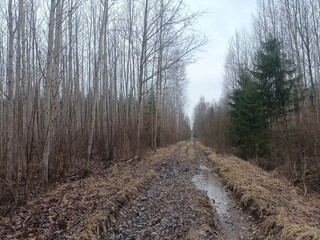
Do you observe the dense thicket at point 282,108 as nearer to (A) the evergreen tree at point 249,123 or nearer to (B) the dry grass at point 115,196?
(A) the evergreen tree at point 249,123

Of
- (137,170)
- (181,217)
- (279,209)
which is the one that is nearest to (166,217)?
(181,217)

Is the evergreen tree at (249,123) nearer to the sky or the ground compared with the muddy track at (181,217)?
nearer to the sky

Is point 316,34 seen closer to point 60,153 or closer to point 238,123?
point 238,123

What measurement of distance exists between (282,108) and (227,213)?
12.2m

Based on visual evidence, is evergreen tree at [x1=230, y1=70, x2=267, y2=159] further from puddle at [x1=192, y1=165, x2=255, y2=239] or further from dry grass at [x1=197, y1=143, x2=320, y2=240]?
dry grass at [x1=197, y1=143, x2=320, y2=240]

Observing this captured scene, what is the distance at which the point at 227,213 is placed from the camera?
779 cm

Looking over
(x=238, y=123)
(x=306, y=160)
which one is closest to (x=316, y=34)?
(x=238, y=123)

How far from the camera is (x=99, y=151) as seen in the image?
1681cm

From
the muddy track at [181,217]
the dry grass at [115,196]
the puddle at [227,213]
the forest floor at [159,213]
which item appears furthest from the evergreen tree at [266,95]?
the muddy track at [181,217]

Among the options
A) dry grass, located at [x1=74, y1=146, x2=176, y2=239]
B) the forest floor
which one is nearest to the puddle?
the forest floor

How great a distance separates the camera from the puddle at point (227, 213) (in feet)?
20.6

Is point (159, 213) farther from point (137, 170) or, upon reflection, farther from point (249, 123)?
point (249, 123)

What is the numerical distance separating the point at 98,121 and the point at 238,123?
32.6ft

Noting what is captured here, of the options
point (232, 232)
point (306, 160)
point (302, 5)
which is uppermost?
point (302, 5)
